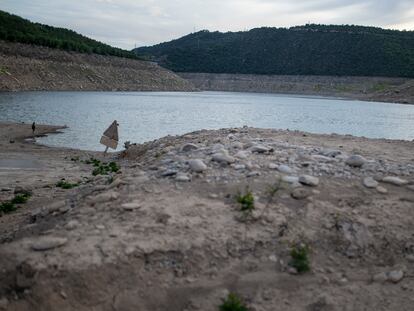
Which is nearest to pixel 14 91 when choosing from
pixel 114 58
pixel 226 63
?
pixel 114 58

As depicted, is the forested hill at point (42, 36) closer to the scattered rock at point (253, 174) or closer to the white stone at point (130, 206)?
the scattered rock at point (253, 174)

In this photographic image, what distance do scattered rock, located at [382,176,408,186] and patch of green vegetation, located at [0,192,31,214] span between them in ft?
25.8

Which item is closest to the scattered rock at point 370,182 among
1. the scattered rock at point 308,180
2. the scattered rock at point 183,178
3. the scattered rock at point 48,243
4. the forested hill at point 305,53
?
the scattered rock at point 308,180

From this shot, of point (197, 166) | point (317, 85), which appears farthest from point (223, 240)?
point (317, 85)

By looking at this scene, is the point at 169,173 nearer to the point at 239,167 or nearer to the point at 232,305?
the point at 239,167

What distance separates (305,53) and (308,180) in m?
148

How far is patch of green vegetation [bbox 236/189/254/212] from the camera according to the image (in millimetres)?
6969

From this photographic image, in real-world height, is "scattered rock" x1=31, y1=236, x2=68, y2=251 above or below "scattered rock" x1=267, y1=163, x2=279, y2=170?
below

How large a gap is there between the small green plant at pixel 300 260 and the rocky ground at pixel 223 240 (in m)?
0.04

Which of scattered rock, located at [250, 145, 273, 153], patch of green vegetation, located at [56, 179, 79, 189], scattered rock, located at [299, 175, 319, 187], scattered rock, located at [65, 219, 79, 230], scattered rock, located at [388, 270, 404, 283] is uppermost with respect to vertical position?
scattered rock, located at [250, 145, 273, 153]

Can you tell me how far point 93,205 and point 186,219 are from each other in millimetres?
1614

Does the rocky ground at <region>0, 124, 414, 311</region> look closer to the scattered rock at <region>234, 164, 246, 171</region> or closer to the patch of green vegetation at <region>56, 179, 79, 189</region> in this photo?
the scattered rock at <region>234, 164, 246, 171</region>

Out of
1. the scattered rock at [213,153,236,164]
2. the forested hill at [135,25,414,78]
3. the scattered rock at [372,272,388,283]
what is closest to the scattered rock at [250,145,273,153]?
the scattered rock at [213,153,236,164]

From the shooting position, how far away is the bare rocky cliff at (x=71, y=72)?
7688 cm
